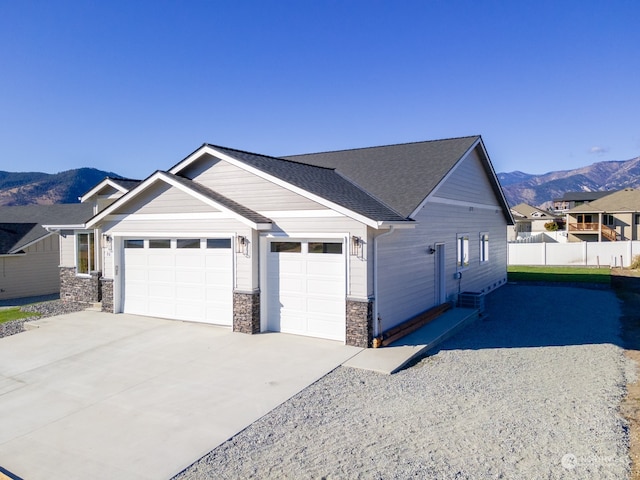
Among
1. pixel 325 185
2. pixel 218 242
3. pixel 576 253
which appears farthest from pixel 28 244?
pixel 576 253

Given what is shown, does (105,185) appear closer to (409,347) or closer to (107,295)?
(107,295)

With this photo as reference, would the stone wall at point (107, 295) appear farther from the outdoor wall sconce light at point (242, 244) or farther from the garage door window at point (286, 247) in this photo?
the garage door window at point (286, 247)

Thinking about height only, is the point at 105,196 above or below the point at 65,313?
above

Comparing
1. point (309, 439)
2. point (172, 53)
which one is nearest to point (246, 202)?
point (309, 439)

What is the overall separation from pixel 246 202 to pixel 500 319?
27.2 ft

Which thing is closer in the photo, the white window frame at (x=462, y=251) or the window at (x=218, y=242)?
the window at (x=218, y=242)

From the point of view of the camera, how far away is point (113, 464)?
4.96 meters

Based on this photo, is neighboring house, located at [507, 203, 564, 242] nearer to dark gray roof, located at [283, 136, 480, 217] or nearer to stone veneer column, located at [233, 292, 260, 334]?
dark gray roof, located at [283, 136, 480, 217]

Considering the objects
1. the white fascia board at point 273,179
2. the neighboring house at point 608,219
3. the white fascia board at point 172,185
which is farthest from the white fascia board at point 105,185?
the neighboring house at point 608,219

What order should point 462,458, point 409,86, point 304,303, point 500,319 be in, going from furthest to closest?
point 409,86 → point 500,319 → point 304,303 → point 462,458

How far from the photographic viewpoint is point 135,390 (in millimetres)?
7277

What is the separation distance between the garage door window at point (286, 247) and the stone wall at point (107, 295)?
581 centimetres

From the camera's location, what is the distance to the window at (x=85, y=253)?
1577 cm

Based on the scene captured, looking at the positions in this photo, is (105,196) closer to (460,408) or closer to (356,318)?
(356,318)
